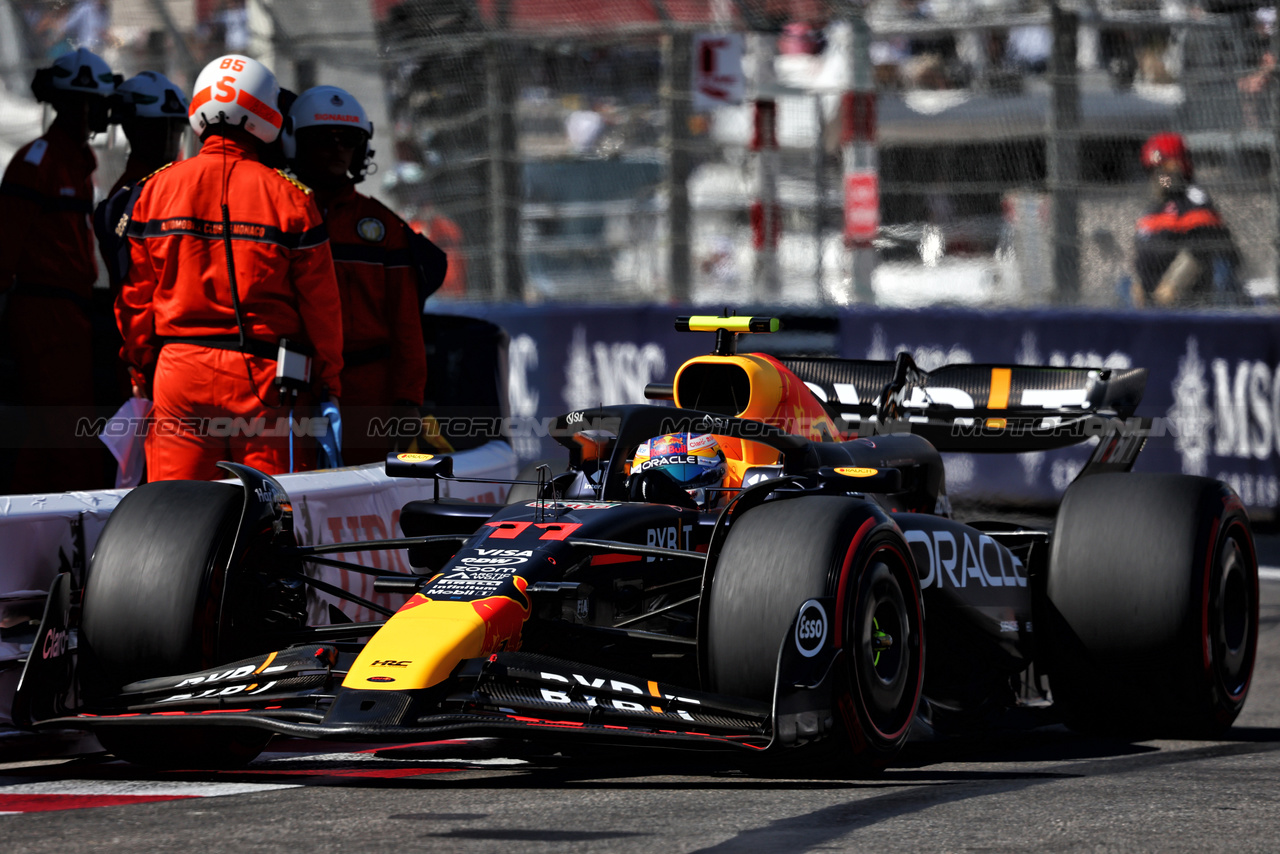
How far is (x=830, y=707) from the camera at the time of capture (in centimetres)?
475

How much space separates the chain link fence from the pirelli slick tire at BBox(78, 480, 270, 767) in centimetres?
612

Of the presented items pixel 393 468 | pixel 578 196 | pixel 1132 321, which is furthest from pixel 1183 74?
pixel 393 468

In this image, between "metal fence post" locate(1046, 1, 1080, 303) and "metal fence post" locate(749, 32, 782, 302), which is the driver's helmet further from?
"metal fence post" locate(749, 32, 782, 302)

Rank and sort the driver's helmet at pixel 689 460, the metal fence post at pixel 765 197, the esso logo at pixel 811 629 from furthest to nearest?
1. the metal fence post at pixel 765 197
2. the driver's helmet at pixel 689 460
3. the esso logo at pixel 811 629

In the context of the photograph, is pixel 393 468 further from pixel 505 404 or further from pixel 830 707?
pixel 505 404

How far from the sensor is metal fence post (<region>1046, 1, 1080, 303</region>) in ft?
37.5

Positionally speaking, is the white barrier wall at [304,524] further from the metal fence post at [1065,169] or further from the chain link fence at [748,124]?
the metal fence post at [1065,169]

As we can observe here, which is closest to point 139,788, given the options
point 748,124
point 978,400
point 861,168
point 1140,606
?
point 1140,606

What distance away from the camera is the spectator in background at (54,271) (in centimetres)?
802

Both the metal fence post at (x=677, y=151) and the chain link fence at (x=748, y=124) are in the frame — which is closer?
the chain link fence at (x=748, y=124)

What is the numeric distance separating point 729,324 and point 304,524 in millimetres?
1567

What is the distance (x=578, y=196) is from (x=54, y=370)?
585cm

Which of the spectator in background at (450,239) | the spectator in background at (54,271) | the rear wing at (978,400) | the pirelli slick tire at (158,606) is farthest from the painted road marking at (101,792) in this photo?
the spectator in background at (450,239)

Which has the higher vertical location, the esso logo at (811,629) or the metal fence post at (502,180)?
the metal fence post at (502,180)
